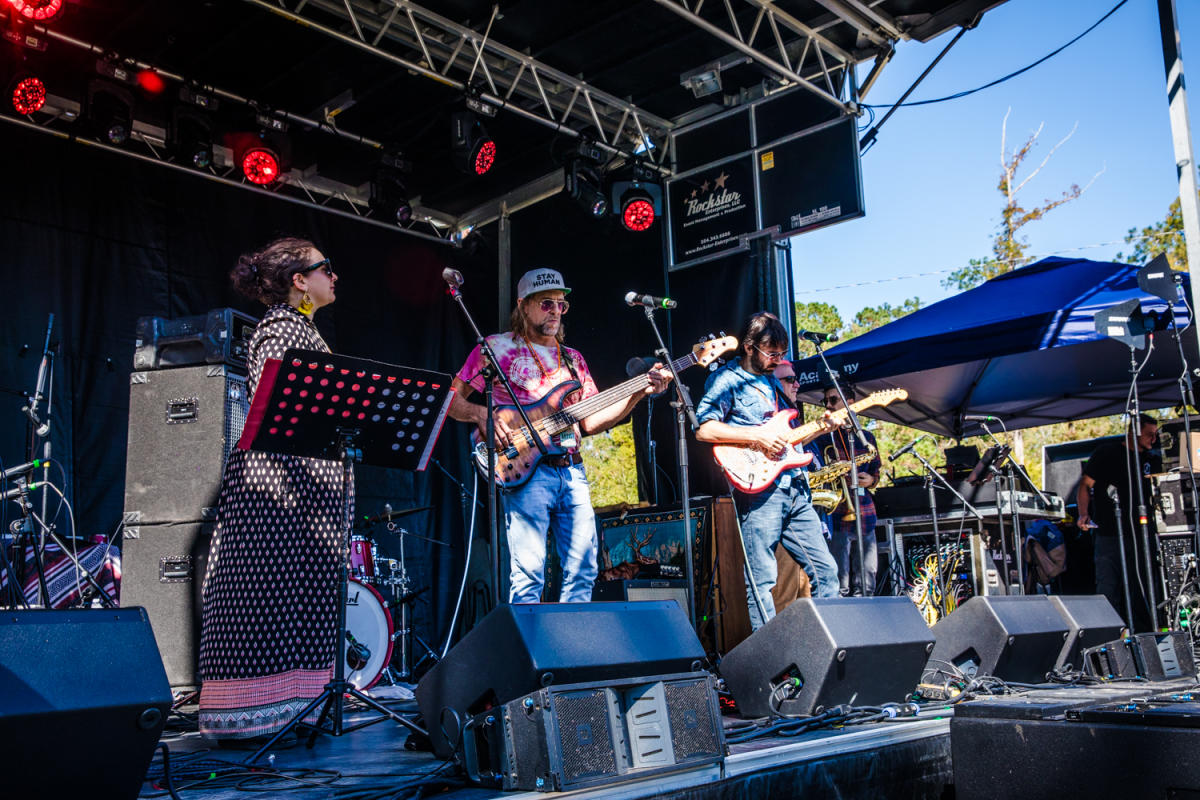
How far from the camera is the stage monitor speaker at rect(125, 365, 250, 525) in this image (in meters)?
4.27

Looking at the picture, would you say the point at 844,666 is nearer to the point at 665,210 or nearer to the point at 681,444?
the point at 681,444

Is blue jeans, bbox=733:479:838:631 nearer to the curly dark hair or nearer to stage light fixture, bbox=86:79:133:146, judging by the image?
the curly dark hair

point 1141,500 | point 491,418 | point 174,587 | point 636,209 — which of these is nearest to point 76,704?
point 491,418

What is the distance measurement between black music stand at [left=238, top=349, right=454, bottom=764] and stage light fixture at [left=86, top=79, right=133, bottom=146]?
475 centimetres

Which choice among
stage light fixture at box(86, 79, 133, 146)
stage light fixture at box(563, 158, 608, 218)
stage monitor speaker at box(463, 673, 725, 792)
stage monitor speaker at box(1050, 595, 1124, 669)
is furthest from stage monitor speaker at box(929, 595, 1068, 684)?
stage light fixture at box(86, 79, 133, 146)

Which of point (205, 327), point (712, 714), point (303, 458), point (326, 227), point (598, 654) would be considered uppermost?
point (326, 227)

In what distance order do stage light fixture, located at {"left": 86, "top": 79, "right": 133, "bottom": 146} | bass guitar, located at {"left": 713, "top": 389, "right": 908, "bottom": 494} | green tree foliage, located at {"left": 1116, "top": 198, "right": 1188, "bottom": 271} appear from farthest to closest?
green tree foliage, located at {"left": 1116, "top": 198, "right": 1188, "bottom": 271}, stage light fixture, located at {"left": 86, "top": 79, "right": 133, "bottom": 146}, bass guitar, located at {"left": 713, "top": 389, "right": 908, "bottom": 494}

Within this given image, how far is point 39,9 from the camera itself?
229 inches

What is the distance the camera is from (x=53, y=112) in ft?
23.7

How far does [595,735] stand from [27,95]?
6.30 m

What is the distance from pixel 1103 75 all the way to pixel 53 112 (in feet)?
83.4

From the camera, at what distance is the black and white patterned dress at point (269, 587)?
11.0 feet

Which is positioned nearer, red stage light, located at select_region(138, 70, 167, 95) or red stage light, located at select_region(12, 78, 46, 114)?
red stage light, located at select_region(12, 78, 46, 114)

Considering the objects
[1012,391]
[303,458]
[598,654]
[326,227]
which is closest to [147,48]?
[326,227]
